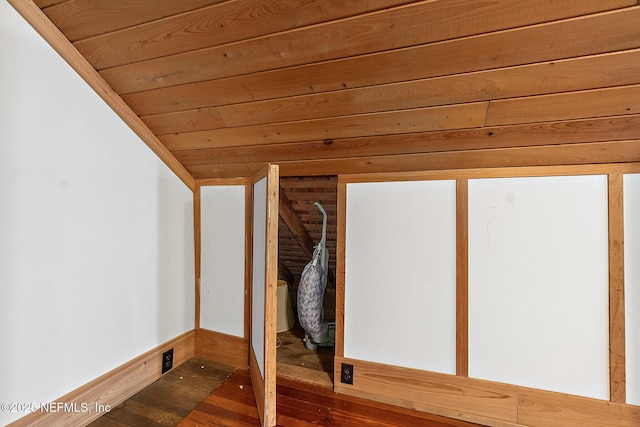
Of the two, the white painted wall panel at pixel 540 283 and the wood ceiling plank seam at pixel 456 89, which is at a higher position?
the wood ceiling plank seam at pixel 456 89

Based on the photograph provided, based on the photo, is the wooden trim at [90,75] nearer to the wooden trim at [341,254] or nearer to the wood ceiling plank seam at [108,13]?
the wood ceiling plank seam at [108,13]

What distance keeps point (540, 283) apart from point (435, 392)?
827 mm

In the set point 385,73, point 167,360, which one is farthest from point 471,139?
point 167,360

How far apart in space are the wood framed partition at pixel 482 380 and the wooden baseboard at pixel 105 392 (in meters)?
1.18

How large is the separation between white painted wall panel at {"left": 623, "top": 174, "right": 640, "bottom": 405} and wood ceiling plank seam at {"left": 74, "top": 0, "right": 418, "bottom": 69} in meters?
1.43

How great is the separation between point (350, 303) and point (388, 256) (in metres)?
0.40

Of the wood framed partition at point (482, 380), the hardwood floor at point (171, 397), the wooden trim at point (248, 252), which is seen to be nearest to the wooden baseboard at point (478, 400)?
the wood framed partition at point (482, 380)

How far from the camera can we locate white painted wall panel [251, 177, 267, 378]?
1.54 metres

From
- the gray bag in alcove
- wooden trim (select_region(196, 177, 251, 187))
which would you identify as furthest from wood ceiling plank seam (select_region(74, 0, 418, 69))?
the gray bag in alcove

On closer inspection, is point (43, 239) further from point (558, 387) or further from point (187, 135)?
point (558, 387)

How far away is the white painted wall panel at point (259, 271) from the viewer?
60.4 inches

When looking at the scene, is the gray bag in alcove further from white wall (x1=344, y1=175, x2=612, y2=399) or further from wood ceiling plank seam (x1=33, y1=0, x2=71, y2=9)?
wood ceiling plank seam (x1=33, y1=0, x2=71, y2=9)

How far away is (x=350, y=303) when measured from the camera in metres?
1.83

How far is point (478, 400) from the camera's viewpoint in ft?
5.11
